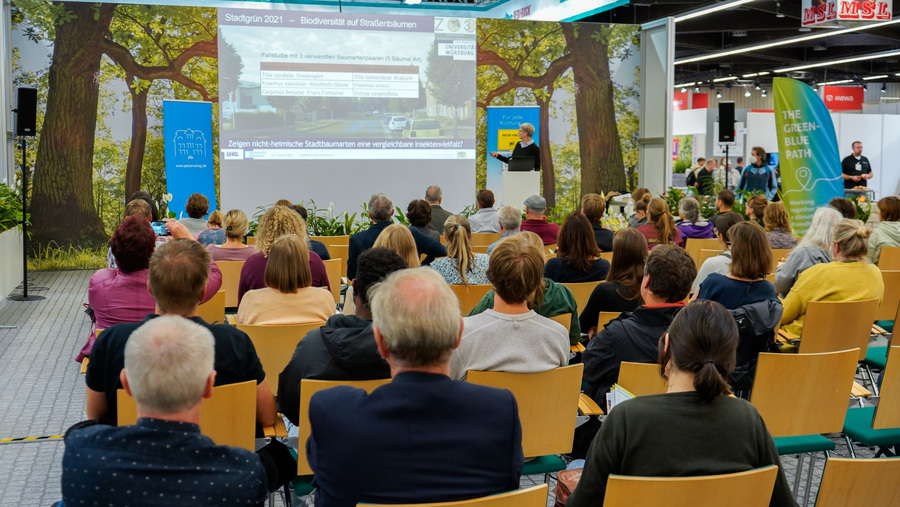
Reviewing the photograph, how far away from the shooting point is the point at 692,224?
7262 millimetres

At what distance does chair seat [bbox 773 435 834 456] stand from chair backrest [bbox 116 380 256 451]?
1.93 meters

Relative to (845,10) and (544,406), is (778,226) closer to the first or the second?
(544,406)

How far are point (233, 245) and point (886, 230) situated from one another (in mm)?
5145

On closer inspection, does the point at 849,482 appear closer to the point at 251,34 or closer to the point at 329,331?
the point at 329,331

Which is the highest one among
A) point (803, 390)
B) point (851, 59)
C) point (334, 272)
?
point (851, 59)

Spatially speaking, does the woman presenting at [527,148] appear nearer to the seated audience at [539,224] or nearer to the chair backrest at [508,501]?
the seated audience at [539,224]

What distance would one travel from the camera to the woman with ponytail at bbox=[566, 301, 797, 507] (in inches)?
73.5

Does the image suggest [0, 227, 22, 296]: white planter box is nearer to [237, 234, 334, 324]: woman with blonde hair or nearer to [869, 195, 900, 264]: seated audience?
[237, 234, 334, 324]: woman with blonde hair

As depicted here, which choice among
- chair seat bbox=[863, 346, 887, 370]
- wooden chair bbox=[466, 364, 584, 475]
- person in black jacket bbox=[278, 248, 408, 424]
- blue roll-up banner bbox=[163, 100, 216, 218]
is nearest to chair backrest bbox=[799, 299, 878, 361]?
chair seat bbox=[863, 346, 887, 370]

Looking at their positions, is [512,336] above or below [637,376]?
above

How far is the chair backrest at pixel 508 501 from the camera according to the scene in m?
1.62

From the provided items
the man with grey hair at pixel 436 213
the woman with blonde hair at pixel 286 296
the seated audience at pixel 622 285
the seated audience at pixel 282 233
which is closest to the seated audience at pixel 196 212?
the seated audience at pixel 282 233

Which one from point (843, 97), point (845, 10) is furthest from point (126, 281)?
point (843, 97)

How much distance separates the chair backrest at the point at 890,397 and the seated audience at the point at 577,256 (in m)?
1.95
